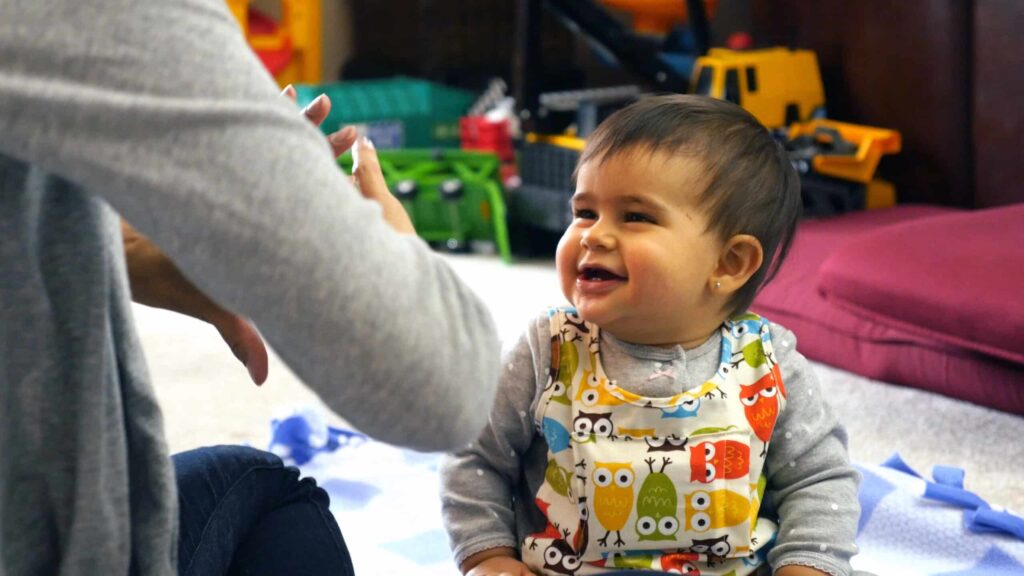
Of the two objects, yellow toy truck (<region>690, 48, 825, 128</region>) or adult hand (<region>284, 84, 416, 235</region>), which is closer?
adult hand (<region>284, 84, 416, 235</region>)

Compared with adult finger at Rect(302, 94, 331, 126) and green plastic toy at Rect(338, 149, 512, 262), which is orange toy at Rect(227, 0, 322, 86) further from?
adult finger at Rect(302, 94, 331, 126)

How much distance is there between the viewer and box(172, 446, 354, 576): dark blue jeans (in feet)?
2.88

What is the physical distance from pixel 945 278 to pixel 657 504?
1.00 m

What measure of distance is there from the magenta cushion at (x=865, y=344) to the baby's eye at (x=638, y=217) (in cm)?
97

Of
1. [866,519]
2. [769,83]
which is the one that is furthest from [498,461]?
[769,83]

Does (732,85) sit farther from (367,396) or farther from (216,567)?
(367,396)

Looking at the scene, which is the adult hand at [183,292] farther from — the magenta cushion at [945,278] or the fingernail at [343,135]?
the magenta cushion at [945,278]

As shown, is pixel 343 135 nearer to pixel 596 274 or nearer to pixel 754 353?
pixel 596 274

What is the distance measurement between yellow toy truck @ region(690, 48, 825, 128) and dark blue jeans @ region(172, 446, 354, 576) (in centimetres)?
183

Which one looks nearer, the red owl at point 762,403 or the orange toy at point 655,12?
the red owl at point 762,403

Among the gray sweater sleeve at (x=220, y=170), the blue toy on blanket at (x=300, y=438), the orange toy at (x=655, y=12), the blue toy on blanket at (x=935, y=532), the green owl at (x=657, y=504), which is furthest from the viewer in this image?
the orange toy at (x=655, y=12)

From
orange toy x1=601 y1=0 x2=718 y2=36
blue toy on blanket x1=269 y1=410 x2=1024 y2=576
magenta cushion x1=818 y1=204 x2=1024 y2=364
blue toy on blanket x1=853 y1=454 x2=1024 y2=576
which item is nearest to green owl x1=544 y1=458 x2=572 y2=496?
blue toy on blanket x1=269 y1=410 x2=1024 y2=576

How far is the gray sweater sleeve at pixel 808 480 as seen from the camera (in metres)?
1.03

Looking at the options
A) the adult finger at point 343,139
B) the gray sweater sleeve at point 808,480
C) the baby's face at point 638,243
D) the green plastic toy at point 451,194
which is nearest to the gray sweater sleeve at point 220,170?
the adult finger at point 343,139
